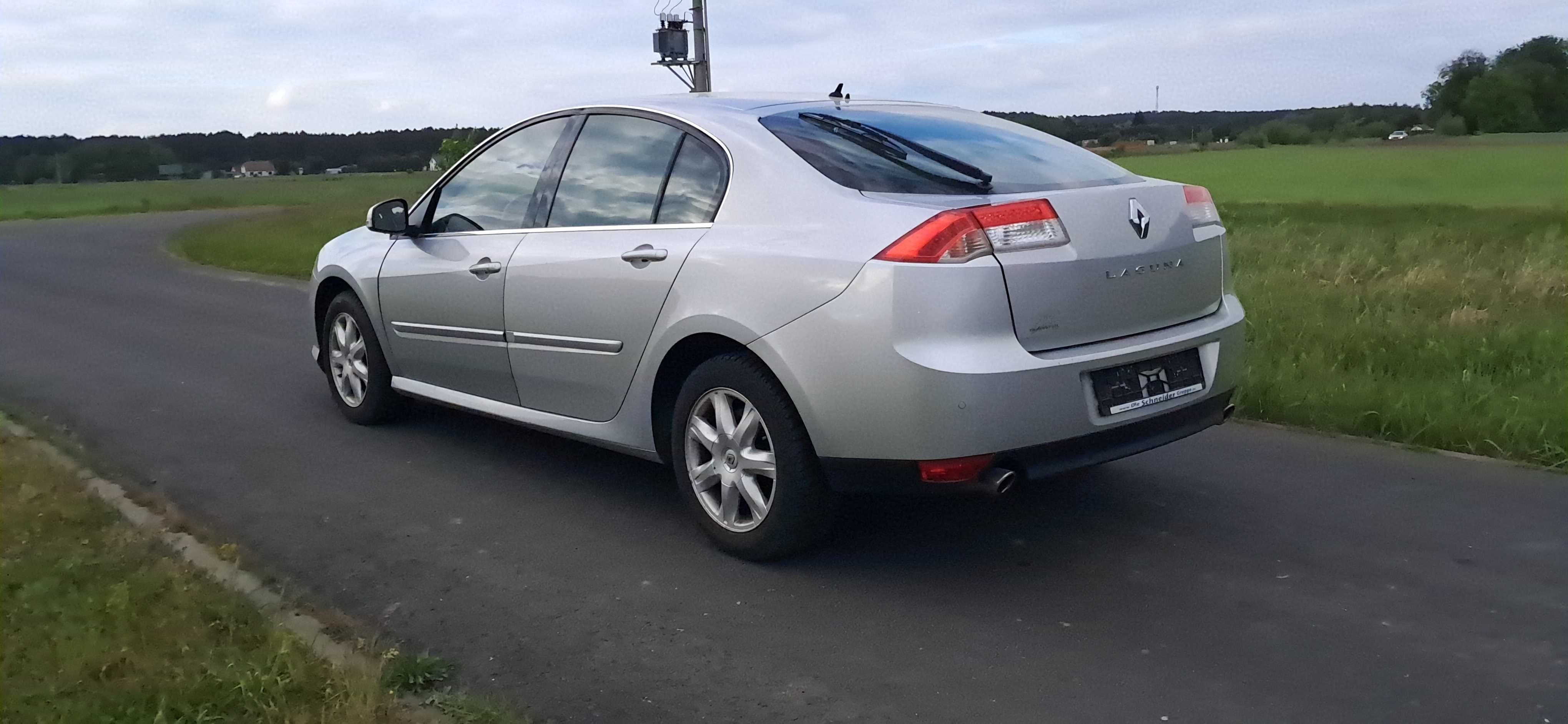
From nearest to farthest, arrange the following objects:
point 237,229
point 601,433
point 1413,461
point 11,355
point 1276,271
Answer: point 601,433
point 1413,461
point 11,355
point 1276,271
point 237,229

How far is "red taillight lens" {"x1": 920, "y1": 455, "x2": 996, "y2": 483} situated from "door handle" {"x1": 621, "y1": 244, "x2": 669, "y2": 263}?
4.10 feet

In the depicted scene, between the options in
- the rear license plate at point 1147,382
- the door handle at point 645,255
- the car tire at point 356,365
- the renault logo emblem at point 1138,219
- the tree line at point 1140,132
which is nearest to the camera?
the rear license plate at point 1147,382

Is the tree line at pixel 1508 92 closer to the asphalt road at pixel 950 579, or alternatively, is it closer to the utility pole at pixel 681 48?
the utility pole at pixel 681 48

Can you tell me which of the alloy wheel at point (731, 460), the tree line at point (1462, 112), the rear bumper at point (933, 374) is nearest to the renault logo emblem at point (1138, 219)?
the rear bumper at point (933, 374)

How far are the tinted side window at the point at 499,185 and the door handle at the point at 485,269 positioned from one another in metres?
0.17

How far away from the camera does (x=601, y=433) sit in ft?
16.1

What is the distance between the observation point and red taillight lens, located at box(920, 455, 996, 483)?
3.80m

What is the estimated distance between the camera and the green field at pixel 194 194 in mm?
53188

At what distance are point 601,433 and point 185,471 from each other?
217cm

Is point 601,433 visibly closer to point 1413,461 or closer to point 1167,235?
point 1167,235

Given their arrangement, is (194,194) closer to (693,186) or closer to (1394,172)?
(1394,172)

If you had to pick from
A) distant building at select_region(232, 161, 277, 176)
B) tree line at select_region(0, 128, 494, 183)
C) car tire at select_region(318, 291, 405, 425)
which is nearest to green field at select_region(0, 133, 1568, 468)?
car tire at select_region(318, 291, 405, 425)

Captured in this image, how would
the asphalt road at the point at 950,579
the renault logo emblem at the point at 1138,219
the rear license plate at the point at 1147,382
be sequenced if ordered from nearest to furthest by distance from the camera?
the asphalt road at the point at 950,579
the rear license plate at the point at 1147,382
the renault logo emblem at the point at 1138,219

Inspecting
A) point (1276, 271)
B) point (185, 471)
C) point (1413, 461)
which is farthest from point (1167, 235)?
point (1276, 271)
